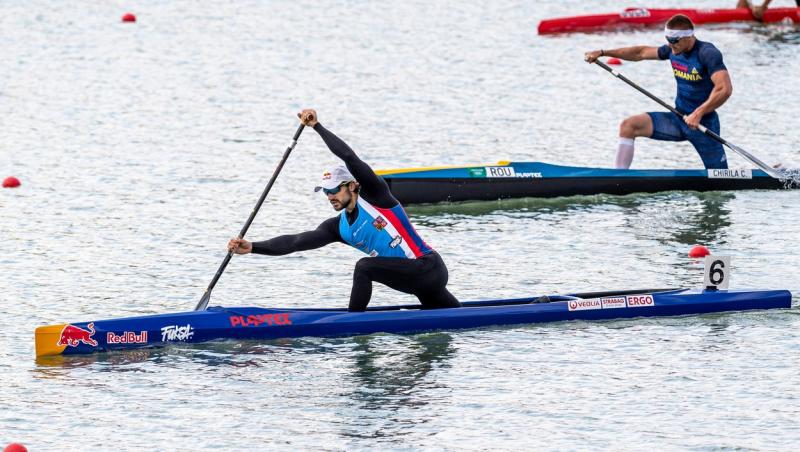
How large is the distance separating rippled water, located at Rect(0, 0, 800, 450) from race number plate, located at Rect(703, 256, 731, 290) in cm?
31

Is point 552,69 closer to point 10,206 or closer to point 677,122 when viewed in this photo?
point 677,122

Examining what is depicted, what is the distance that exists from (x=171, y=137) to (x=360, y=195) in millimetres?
9727

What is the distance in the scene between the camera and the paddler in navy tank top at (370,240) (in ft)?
39.0

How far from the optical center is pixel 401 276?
12.1 metres

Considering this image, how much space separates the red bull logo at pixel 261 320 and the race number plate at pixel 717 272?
362cm

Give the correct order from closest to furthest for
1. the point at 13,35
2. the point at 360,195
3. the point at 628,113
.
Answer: the point at 360,195 < the point at 628,113 < the point at 13,35

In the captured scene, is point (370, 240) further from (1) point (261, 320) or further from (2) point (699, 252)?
(2) point (699, 252)

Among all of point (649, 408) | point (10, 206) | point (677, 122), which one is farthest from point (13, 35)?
point (649, 408)

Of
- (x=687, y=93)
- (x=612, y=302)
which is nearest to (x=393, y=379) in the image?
(x=612, y=302)

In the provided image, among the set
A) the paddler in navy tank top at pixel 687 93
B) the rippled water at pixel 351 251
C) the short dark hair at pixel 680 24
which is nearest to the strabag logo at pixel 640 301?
the rippled water at pixel 351 251

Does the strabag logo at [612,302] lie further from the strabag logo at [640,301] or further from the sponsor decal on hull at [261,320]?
the sponsor decal on hull at [261,320]

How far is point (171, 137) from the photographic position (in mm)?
21234

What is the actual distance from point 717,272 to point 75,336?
5398 mm

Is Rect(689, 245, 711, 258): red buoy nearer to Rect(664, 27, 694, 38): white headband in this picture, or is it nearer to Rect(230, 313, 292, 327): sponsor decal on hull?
Rect(664, 27, 694, 38): white headband
